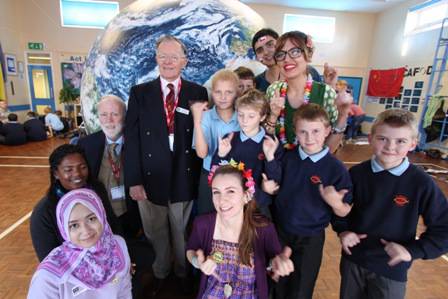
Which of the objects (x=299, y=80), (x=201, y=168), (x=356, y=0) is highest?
(x=356, y=0)

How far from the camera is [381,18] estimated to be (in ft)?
37.9

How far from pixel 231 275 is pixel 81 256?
2.67ft

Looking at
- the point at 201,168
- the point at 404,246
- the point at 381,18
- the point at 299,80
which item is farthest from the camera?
the point at 381,18

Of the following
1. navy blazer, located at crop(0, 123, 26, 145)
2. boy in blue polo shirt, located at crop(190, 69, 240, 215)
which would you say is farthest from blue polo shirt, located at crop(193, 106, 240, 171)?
navy blazer, located at crop(0, 123, 26, 145)

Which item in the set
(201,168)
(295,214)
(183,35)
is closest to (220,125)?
(201,168)

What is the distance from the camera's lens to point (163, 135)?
2.02 meters

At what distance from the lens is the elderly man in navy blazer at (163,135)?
2.00 m

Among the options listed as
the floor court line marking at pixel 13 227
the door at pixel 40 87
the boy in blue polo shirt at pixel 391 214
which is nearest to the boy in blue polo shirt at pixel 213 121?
the boy in blue polo shirt at pixel 391 214

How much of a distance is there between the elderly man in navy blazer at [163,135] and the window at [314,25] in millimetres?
10923

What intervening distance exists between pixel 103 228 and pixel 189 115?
38.2 inches

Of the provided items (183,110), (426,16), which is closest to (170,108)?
(183,110)

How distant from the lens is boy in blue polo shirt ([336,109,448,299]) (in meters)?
1.39

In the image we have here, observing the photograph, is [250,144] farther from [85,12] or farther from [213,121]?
[85,12]

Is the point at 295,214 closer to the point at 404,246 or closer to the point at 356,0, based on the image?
the point at 404,246
